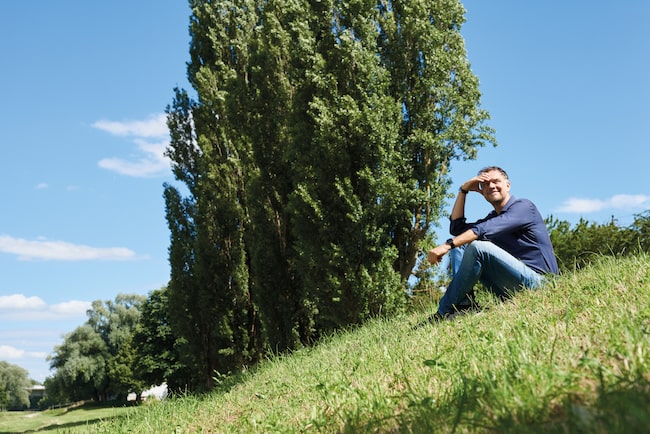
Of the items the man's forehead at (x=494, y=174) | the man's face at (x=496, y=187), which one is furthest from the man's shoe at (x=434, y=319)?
the man's forehead at (x=494, y=174)

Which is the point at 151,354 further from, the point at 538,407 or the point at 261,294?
the point at 538,407

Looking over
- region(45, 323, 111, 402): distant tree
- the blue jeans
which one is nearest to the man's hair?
the blue jeans

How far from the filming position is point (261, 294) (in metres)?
13.0

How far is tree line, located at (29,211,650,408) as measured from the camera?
11.8 metres

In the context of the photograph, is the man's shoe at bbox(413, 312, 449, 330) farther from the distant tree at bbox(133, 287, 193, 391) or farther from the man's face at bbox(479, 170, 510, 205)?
the distant tree at bbox(133, 287, 193, 391)

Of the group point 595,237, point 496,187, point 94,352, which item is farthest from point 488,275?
point 94,352

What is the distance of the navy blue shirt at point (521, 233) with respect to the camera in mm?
5262

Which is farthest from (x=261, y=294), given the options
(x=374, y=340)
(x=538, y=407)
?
(x=538, y=407)

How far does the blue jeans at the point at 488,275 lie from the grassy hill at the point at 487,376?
21 centimetres

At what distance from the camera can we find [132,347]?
43.5 meters

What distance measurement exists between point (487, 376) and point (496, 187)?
316 centimetres

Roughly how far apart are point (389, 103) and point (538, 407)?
868 cm

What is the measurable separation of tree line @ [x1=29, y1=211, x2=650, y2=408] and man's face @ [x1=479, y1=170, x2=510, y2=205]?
246 inches

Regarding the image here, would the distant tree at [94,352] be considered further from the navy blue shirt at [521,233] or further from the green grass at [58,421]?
the navy blue shirt at [521,233]
